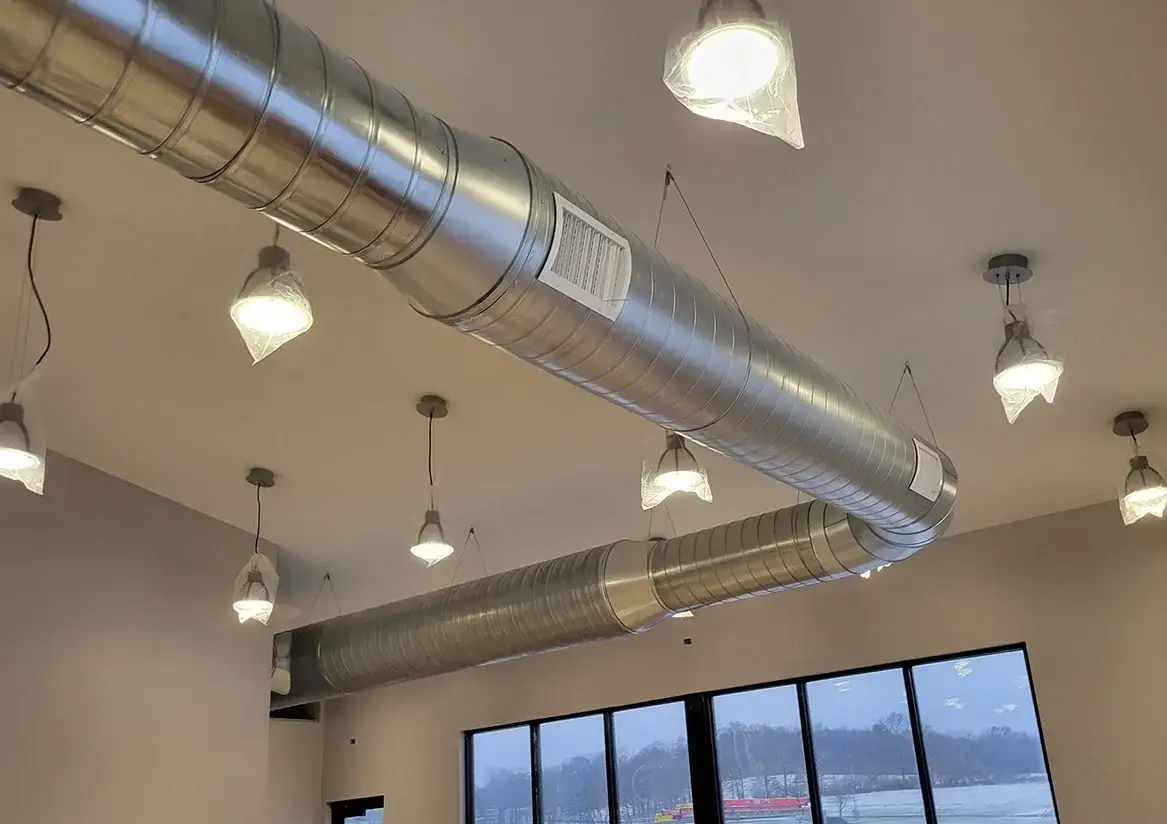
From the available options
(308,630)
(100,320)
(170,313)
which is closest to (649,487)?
(170,313)

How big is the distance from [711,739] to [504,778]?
5.53 feet

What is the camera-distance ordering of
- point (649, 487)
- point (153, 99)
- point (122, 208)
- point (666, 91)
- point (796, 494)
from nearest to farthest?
point (153, 99)
point (666, 91)
point (122, 208)
point (649, 487)
point (796, 494)

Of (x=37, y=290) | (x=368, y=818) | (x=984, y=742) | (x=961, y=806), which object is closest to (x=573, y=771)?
(x=368, y=818)

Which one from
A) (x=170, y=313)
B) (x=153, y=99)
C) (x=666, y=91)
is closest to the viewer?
(x=153, y=99)

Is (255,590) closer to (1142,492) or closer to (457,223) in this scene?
(457,223)

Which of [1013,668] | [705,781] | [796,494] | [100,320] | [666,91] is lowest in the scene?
[705,781]

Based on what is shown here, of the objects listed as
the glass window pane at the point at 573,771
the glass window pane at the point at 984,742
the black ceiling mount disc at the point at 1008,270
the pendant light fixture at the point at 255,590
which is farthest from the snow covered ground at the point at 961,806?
the pendant light fixture at the point at 255,590

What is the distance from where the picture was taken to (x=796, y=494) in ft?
15.7

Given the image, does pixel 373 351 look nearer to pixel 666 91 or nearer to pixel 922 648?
pixel 666 91

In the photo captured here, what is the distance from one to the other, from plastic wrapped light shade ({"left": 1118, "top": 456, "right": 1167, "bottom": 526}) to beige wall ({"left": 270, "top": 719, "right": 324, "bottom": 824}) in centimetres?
608

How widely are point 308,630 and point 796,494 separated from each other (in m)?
2.90

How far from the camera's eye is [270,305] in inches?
100

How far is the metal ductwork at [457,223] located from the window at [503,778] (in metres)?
4.19

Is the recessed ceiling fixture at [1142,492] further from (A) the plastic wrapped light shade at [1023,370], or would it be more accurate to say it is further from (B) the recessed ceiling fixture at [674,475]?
(B) the recessed ceiling fixture at [674,475]
